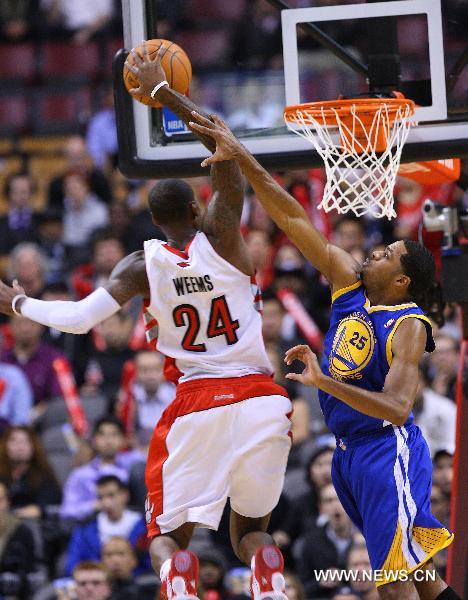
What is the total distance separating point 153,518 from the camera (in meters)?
5.63

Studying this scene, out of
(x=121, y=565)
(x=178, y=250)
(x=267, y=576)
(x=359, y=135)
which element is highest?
(x=359, y=135)

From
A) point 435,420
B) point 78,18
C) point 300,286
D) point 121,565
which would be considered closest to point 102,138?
point 78,18

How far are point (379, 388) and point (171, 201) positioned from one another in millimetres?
1272

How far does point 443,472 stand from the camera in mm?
8336

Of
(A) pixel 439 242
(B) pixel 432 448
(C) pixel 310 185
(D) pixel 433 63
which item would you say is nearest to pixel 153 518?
(A) pixel 439 242

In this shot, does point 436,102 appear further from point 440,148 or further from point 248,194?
point 248,194

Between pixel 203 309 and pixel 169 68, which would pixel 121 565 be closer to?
pixel 203 309

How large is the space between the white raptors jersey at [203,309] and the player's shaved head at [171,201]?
5.2 inches

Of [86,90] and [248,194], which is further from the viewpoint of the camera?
[86,90]

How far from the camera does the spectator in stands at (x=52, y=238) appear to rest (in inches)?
466

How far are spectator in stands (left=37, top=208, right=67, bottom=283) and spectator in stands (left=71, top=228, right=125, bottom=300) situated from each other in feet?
2.21

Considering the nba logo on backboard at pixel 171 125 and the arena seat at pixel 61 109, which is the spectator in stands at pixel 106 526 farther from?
the arena seat at pixel 61 109

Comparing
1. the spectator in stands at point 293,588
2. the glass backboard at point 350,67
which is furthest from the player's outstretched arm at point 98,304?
the spectator in stands at point 293,588

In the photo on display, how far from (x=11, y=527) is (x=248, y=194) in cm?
450
